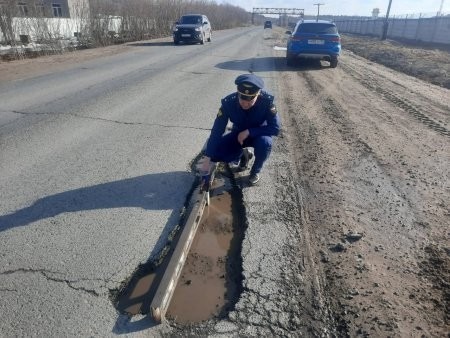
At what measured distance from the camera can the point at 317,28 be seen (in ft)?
39.9

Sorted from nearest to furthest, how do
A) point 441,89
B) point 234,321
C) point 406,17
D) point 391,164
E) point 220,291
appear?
point 234,321
point 220,291
point 391,164
point 441,89
point 406,17

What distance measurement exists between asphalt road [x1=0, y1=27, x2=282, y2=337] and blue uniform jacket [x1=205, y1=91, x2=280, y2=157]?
26.9 inches

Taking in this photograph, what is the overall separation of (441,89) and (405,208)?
26.5 feet

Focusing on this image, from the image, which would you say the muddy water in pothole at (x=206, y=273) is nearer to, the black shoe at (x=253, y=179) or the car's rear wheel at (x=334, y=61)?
the black shoe at (x=253, y=179)

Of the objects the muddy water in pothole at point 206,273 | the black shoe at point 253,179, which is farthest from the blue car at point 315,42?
the muddy water in pothole at point 206,273

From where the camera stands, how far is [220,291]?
7.91ft

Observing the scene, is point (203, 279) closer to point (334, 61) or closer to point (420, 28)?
point (334, 61)

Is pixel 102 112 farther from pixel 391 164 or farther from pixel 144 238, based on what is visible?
pixel 391 164

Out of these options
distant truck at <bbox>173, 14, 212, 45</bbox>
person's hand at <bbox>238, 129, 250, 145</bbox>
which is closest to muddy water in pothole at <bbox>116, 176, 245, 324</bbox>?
person's hand at <bbox>238, 129, 250, 145</bbox>

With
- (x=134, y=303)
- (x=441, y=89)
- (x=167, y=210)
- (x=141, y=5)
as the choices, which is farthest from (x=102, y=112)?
(x=141, y=5)

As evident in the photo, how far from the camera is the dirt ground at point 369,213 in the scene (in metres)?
2.24

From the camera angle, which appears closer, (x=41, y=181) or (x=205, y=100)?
(x=41, y=181)

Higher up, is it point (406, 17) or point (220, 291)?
point (406, 17)

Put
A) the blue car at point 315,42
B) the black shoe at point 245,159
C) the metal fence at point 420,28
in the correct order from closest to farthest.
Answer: the black shoe at point 245,159
the blue car at point 315,42
the metal fence at point 420,28
